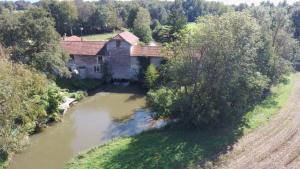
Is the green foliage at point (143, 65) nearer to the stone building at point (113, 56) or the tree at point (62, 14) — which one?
the stone building at point (113, 56)

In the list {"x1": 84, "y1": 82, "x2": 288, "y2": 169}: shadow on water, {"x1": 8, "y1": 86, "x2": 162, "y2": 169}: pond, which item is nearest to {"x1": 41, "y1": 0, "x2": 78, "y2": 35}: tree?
{"x1": 8, "y1": 86, "x2": 162, "y2": 169}: pond

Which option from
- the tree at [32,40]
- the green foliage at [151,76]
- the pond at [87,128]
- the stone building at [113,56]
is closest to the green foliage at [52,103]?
the pond at [87,128]

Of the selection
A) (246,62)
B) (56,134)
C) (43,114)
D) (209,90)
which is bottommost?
(56,134)

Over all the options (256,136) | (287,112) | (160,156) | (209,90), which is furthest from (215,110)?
(287,112)

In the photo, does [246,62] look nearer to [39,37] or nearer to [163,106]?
[163,106]

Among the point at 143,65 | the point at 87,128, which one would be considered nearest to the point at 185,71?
the point at 87,128

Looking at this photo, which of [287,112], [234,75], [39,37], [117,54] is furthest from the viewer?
[117,54]

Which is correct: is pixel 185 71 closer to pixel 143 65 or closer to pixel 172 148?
pixel 172 148
